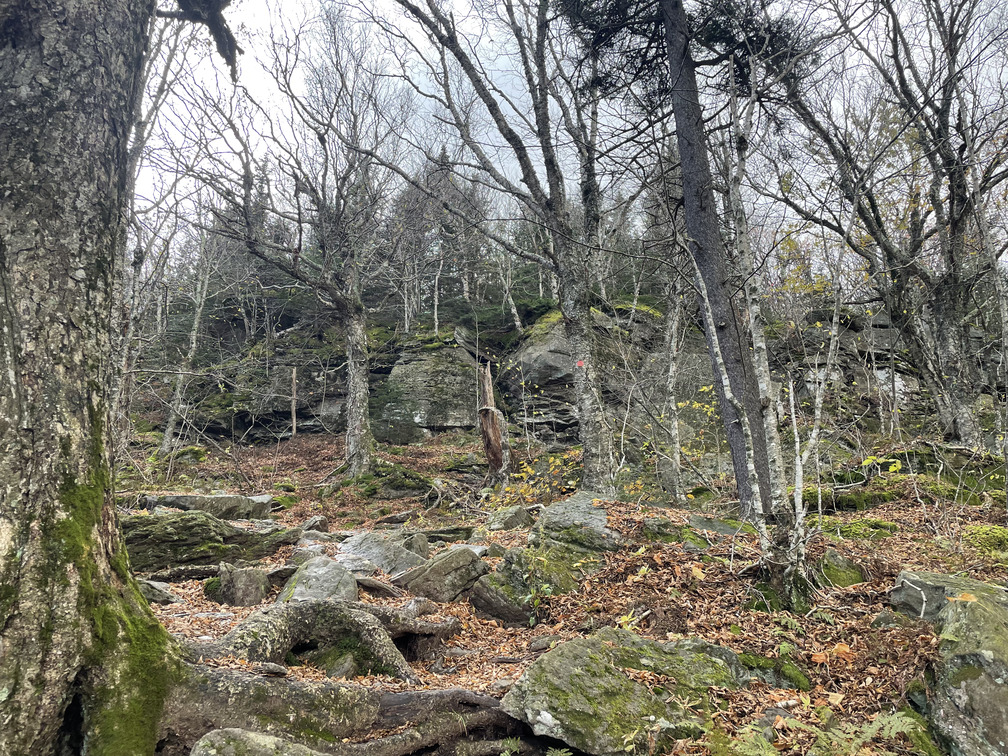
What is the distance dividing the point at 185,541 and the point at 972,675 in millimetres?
8164

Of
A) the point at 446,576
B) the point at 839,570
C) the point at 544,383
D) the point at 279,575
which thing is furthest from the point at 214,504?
the point at 544,383

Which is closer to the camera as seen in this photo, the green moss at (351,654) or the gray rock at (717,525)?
the green moss at (351,654)

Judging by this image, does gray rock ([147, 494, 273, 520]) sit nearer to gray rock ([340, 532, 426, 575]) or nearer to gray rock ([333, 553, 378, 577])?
gray rock ([340, 532, 426, 575])

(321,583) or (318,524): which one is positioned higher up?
(321,583)

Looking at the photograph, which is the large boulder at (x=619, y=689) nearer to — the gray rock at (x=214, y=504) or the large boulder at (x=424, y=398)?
the gray rock at (x=214, y=504)

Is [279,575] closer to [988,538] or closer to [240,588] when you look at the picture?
[240,588]

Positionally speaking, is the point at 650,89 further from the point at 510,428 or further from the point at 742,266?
the point at 510,428

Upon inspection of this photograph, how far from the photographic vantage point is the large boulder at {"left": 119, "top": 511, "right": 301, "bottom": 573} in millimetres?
6902

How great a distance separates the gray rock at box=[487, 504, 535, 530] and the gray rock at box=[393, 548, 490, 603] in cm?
278

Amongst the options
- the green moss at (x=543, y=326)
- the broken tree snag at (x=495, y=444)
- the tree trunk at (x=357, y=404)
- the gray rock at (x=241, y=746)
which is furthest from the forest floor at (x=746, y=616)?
the green moss at (x=543, y=326)

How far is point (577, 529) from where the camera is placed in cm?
675

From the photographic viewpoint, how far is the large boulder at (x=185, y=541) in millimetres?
6902

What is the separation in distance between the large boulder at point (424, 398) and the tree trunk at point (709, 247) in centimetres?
1392

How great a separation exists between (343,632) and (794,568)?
3.88 meters
